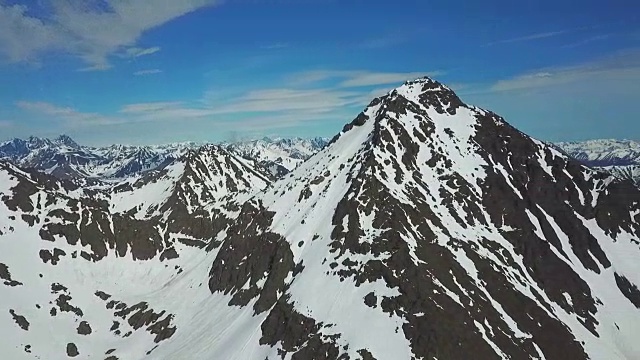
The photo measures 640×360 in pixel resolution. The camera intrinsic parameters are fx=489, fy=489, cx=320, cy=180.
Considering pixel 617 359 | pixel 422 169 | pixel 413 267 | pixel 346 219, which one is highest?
pixel 422 169

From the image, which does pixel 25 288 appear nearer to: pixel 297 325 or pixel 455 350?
pixel 297 325

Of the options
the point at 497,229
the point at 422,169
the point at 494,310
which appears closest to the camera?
the point at 494,310

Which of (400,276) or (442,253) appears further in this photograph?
(442,253)

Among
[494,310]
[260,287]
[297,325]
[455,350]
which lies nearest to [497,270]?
[494,310]

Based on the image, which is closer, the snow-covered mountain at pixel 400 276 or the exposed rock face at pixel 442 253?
the exposed rock face at pixel 442 253

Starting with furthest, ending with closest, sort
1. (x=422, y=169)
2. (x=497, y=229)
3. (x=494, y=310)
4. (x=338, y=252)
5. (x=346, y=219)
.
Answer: (x=422, y=169)
(x=497, y=229)
(x=346, y=219)
(x=338, y=252)
(x=494, y=310)

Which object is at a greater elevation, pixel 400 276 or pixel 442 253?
pixel 442 253

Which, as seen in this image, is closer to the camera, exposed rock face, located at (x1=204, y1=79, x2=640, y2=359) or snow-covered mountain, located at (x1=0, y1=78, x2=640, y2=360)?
exposed rock face, located at (x1=204, y1=79, x2=640, y2=359)

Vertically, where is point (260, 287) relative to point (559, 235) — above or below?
below
